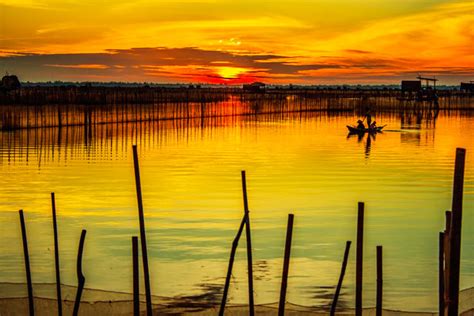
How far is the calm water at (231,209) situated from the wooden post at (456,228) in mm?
5012

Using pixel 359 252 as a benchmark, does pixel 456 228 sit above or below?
above

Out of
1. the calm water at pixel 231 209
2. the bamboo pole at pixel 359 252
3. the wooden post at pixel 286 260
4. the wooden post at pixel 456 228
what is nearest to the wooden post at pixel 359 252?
the bamboo pole at pixel 359 252

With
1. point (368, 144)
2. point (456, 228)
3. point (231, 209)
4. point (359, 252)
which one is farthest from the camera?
point (368, 144)

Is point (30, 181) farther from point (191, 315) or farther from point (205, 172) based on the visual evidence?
point (191, 315)

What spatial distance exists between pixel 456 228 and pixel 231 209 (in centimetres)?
1244

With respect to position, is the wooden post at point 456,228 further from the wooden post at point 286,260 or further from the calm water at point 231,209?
the calm water at point 231,209

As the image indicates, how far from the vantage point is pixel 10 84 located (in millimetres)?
80188

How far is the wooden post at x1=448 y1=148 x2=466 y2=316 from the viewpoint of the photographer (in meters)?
5.53

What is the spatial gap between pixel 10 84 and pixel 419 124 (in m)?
42.8

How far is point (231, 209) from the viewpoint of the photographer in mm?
17938

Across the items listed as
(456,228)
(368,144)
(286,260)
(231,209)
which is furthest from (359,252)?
(368,144)

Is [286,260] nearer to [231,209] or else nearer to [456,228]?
[456,228]

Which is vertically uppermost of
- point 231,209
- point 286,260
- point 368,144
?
point 286,260

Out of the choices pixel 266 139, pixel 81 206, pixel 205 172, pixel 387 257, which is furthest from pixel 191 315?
pixel 266 139
